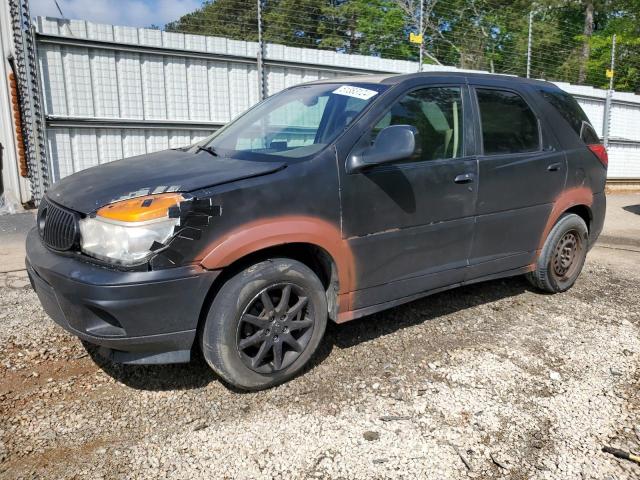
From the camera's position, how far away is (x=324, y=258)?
3.18 metres

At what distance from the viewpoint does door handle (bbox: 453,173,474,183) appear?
144 inches

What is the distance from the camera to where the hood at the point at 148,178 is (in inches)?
107

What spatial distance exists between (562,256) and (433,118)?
1.97 m

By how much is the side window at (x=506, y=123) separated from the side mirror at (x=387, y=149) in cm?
106

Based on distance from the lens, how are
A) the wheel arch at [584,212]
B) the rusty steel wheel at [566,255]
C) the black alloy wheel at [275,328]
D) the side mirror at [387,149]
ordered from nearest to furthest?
the black alloy wheel at [275,328] < the side mirror at [387,149] < the rusty steel wheel at [566,255] < the wheel arch at [584,212]

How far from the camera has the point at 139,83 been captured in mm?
7516

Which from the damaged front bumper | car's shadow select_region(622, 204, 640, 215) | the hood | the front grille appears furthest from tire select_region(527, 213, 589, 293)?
car's shadow select_region(622, 204, 640, 215)

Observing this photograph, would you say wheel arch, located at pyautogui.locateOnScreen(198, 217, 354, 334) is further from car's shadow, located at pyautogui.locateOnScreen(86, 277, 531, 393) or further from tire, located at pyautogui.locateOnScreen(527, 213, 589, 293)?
tire, located at pyautogui.locateOnScreen(527, 213, 589, 293)

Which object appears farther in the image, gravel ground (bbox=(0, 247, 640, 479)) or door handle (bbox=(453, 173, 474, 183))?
door handle (bbox=(453, 173, 474, 183))

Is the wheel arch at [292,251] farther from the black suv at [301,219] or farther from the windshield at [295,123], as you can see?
→ the windshield at [295,123]

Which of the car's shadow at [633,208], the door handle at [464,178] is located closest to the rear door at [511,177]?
the door handle at [464,178]

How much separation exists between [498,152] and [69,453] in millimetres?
3380

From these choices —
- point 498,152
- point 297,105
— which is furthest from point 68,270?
point 498,152

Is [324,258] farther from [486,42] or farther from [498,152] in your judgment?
[486,42]
